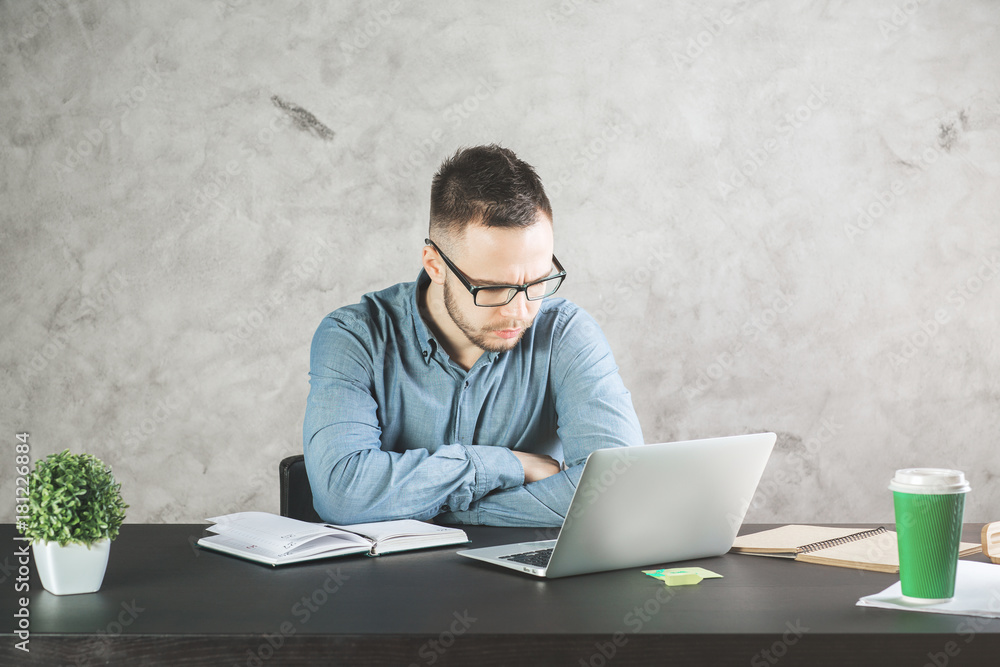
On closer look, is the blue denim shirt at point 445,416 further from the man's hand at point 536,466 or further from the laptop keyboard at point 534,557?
the laptop keyboard at point 534,557

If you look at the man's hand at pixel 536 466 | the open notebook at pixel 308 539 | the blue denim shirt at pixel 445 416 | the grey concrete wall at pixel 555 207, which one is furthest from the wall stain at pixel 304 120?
the open notebook at pixel 308 539

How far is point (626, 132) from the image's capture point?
3.17 meters

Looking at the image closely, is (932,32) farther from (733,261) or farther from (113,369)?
(113,369)

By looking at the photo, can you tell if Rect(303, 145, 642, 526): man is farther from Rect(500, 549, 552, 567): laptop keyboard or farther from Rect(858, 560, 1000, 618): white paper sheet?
Rect(858, 560, 1000, 618): white paper sheet

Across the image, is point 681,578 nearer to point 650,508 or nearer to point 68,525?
point 650,508

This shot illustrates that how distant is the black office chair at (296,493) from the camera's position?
1860mm

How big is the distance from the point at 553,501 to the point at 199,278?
1.91m

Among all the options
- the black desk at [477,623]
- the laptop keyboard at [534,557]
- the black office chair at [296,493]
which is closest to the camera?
the black desk at [477,623]

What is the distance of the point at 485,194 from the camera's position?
179cm

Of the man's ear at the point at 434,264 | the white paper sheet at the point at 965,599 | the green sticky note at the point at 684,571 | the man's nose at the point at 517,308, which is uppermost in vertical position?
the man's ear at the point at 434,264

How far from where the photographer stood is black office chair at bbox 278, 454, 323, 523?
1.86 metres

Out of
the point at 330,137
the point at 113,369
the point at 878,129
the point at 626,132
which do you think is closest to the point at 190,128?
the point at 330,137

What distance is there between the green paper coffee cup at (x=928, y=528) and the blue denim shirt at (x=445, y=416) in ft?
2.25

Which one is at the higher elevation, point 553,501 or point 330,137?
point 330,137
